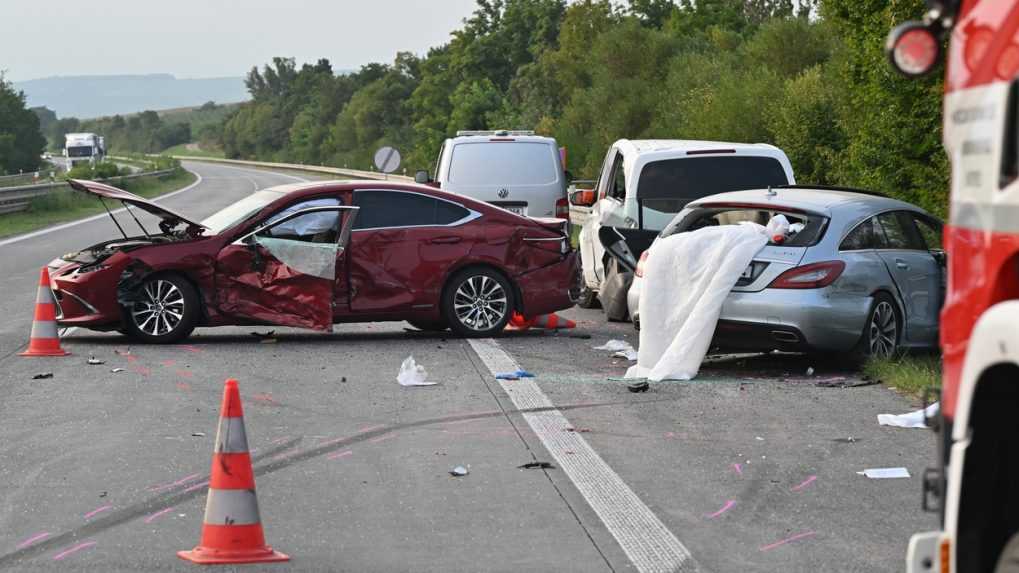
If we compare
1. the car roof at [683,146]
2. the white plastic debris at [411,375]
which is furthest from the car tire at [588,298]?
the white plastic debris at [411,375]

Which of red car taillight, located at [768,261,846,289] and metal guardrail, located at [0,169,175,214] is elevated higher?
red car taillight, located at [768,261,846,289]

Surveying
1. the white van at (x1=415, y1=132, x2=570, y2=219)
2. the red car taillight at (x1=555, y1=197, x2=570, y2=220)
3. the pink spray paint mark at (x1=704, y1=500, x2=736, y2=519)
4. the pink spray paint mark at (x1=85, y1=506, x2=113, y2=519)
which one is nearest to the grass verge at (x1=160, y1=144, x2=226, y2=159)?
the white van at (x1=415, y1=132, x2=570, y2=219)

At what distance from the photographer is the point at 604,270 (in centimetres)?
1585

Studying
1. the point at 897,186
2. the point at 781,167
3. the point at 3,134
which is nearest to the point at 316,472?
the point at 781,167

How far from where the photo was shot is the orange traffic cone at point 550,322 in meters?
15.2

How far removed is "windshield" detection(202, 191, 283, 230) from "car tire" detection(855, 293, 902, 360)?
18.1ft

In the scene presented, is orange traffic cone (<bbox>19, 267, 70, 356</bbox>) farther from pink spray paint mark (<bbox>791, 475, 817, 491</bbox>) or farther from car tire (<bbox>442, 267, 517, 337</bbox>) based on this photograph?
pink spray paint mark (<bbox>791, 475, 817, 491</bbox>)

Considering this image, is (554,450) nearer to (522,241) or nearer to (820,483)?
(820,483)

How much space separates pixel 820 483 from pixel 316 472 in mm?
2638

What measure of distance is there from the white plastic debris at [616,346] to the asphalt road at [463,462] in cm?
28

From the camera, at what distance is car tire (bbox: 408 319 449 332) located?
14766mm

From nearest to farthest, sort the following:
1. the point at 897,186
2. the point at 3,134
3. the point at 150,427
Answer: the point at 150,427 → the point at 897,186 → the point at 3,134

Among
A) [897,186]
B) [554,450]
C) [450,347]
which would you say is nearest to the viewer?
[554,450]

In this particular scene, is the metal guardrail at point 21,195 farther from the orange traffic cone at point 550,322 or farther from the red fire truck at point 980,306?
the red fire truck at point 980,306
